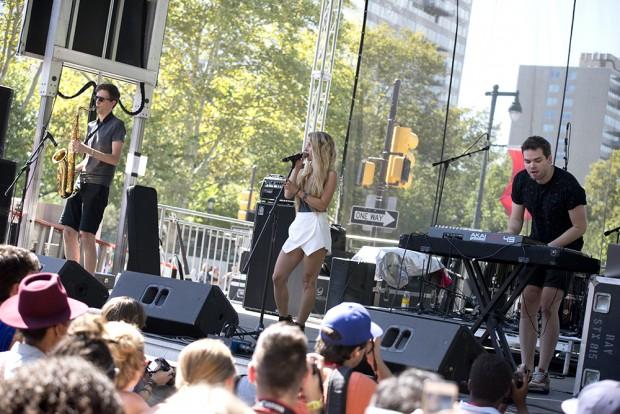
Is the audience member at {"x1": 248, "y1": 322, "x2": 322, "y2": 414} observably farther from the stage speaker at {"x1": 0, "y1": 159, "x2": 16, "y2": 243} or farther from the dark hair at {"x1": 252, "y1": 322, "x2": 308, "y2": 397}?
the stage speaker at {"x1": 0, "y1": 159, "x2": 16, "y2": 243}

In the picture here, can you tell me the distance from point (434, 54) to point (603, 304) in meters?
8.27

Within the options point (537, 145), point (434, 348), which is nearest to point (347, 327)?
point (434, 348)

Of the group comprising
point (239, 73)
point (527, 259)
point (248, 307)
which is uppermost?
point (239, 73)

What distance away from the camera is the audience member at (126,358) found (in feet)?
10.2

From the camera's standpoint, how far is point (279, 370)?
2.85 m

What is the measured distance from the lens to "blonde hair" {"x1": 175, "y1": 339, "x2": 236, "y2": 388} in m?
2.98

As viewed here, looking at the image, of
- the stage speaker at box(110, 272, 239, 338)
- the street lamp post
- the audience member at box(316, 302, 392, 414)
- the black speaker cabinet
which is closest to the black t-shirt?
the stage speaker at box(110, 272, 239, 338)

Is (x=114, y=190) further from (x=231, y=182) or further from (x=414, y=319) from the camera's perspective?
(x=414, y=319)

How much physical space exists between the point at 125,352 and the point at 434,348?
7.51 ft

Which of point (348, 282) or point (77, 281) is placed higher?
point (348, 282)

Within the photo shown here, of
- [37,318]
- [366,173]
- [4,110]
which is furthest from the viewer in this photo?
[366,173]

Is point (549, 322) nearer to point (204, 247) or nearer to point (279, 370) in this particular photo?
point (279, 370)

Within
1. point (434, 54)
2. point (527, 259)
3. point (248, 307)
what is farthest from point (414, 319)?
point (434, 54)

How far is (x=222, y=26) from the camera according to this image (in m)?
27.7
